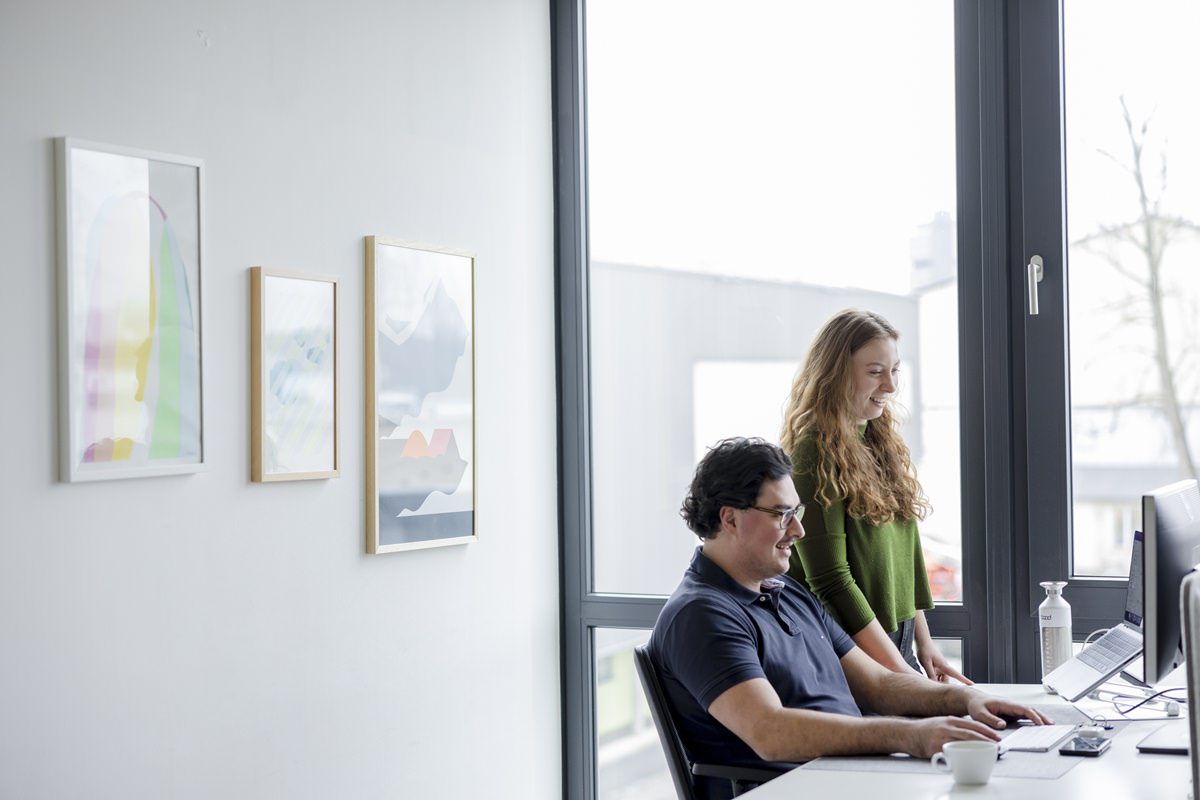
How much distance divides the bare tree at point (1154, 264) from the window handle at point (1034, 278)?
0.53ft

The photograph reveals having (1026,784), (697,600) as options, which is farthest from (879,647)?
(1026,784)

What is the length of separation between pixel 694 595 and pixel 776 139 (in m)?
1.68

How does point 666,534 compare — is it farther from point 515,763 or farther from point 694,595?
point 694,595

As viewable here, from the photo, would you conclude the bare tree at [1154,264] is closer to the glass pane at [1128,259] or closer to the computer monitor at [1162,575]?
the glass pane at [1128,259]

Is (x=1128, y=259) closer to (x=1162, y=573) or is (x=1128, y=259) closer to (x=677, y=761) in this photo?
(x=1162, y=573)

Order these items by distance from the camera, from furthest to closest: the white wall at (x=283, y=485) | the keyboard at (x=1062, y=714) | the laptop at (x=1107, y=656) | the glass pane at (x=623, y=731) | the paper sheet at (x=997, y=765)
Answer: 1. the glass pane at (x=623, y=731)
2. the laptop at (x=1107, y=656)
3. the keyboard at (x=1062, y=714)
4. the white wall at (x=283, y=485)
5. the paper sheet at (x=997, y=765)

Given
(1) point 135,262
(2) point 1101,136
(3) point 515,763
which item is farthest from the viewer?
(3) point 515,763

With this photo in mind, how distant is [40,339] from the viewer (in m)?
2.25

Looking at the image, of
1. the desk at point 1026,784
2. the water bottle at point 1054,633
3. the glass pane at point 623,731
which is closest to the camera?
the desk at point 1026,784

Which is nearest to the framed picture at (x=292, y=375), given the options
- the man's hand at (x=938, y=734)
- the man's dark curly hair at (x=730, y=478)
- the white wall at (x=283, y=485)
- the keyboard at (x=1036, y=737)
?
the white wall at (x=283, y=485)

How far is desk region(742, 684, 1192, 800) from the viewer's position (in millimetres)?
1860

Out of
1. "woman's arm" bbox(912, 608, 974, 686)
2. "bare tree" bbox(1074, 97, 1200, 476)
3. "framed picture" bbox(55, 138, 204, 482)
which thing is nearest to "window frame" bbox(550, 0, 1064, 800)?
"woman's arm" bbox(912, 608, 974, 686)

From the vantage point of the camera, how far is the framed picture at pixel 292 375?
267cm

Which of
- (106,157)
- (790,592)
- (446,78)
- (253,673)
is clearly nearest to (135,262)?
(106,157)
